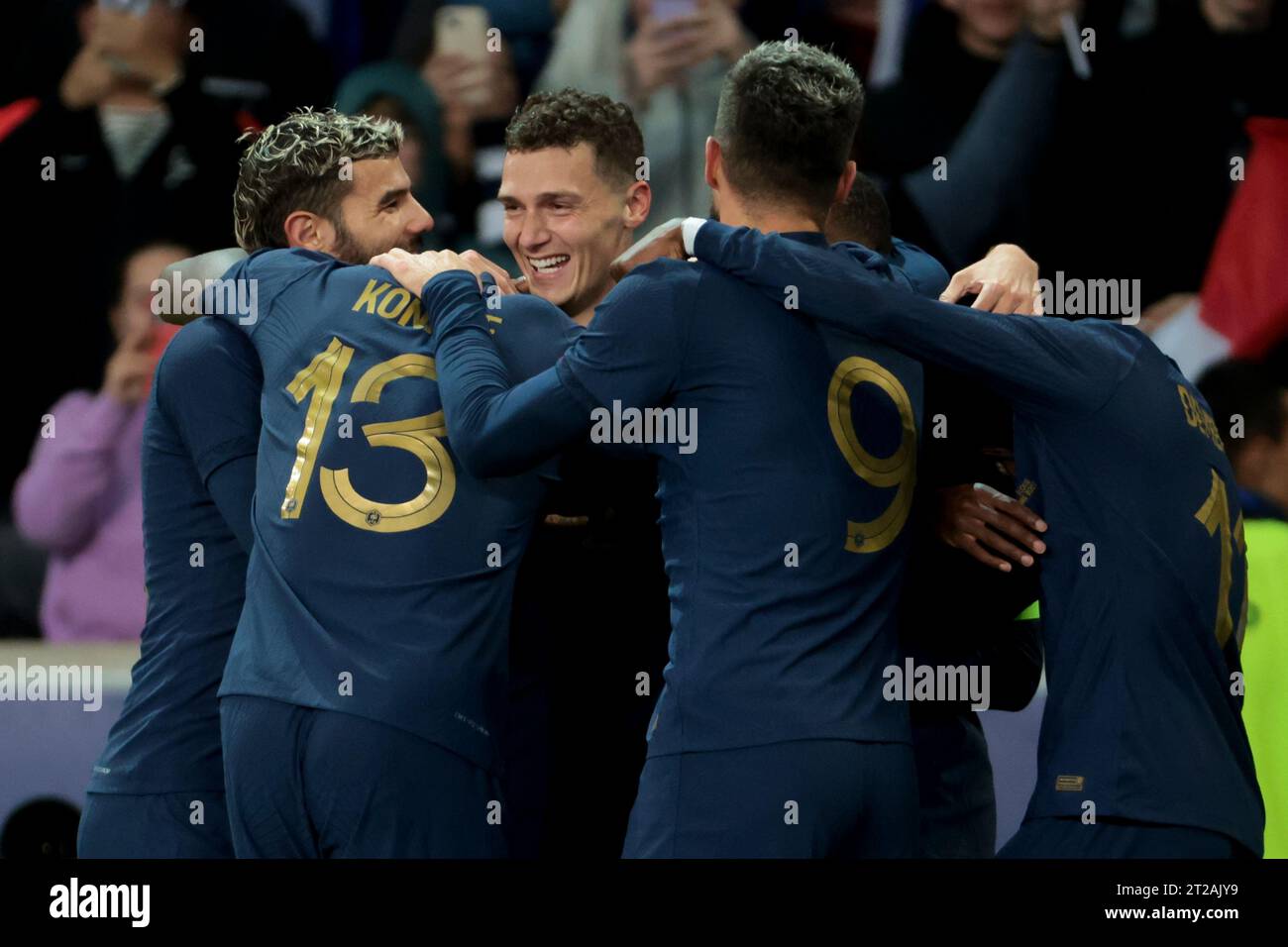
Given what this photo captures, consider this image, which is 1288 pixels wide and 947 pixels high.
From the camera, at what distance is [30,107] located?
6520mm

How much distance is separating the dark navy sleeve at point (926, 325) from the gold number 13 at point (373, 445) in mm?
561

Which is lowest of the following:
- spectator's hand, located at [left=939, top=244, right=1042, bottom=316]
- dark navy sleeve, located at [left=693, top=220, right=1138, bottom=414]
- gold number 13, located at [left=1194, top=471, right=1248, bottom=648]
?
gold number 13, located at [left=1194, top=471, right=1248, bottom=648]

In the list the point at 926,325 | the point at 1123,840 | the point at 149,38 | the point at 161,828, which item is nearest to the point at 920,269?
the point at 926,325

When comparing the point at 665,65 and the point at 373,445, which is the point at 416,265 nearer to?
the point at 373,445

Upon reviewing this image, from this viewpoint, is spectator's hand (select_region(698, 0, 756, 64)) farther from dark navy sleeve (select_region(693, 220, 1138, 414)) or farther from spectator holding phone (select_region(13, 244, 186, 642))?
dark navy sleeve (select_region(693, 220, 1138, 414))

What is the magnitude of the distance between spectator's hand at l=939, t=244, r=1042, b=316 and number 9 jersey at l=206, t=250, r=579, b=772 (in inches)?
30.2

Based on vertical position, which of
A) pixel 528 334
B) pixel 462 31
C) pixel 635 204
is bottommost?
pixel 528 334

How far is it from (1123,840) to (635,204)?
1.75 meters

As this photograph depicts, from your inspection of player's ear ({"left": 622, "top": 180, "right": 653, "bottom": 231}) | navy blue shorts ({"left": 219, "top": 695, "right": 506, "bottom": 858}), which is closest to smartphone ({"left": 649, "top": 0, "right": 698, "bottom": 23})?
player's ear ({"left": 622, "top": 180, "right": 653, "bottom": 231})

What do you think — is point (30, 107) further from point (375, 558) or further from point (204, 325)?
point (375, 558)

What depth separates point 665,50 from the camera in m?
5.81

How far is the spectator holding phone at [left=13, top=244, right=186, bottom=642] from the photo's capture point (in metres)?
6.04
